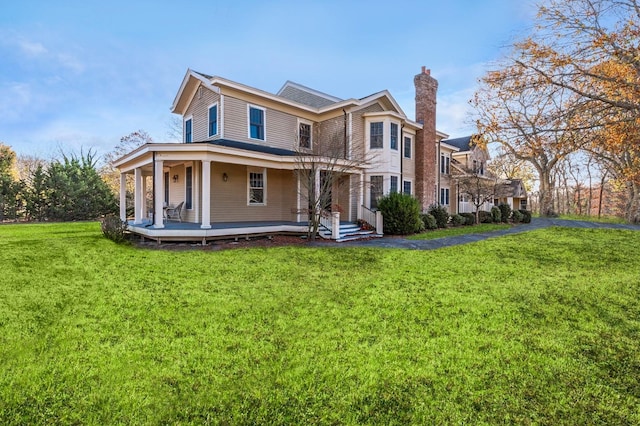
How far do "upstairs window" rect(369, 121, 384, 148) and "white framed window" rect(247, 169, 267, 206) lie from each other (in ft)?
19.2

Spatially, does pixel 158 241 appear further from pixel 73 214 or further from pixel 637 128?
pixel 73 214

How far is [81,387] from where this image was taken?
9.01 ft

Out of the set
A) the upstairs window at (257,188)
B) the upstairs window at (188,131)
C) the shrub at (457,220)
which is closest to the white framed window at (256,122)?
the upstairs window at (257,188)

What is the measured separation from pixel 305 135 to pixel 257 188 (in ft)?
12.9

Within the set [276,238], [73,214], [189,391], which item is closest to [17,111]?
[73,214]

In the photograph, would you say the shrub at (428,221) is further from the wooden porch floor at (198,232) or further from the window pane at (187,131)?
the window pane at (187,131)

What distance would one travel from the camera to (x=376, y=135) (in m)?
16.1

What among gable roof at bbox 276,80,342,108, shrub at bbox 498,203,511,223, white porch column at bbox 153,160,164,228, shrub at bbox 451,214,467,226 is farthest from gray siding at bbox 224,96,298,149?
shrub at bbox 498,203,511,223

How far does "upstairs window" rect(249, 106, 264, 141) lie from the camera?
13609 mm

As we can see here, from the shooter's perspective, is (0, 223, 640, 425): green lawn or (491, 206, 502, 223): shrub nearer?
(0, 223, 640, 425): green lawn

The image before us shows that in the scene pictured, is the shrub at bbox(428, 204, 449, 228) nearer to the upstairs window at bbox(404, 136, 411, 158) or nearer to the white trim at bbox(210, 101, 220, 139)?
the upstairs window at bbox(404, 136, 411, 158)

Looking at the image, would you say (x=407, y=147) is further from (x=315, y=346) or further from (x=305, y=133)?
(x=315, y=346)

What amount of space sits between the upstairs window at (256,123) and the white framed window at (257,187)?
1.54m

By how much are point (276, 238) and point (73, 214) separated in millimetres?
17928
